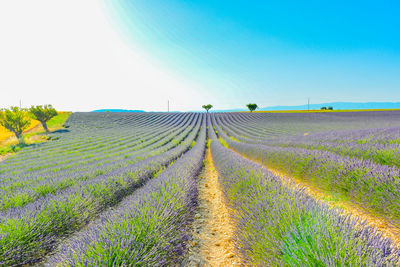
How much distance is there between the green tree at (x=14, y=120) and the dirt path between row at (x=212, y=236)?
Result: 27.0m

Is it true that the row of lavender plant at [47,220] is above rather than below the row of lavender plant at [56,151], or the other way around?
above

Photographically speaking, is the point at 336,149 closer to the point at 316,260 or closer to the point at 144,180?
the point at 316,260

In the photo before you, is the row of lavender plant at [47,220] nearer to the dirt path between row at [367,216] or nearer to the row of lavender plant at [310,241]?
the row of lavender plant at [310,241]

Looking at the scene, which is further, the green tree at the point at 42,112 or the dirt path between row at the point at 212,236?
the green tree at the point at 42,112

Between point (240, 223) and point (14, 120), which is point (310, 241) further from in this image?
point (14, 120)

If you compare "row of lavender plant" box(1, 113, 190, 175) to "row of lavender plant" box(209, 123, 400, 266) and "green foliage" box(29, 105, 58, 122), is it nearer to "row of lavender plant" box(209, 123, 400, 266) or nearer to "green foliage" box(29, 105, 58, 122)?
"row of lavender plant" box(209, 123, 400, 266)

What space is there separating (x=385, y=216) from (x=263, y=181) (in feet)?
6.37

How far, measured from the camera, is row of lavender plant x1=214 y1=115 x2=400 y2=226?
97.9 inches

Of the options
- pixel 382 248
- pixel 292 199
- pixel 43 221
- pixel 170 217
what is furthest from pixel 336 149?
pixel 43 221

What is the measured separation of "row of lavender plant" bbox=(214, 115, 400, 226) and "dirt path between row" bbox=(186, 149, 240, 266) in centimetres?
244

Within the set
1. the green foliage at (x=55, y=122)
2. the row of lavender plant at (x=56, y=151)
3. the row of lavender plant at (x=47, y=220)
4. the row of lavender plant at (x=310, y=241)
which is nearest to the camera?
the row of lavender plant at (x=310, y=241)

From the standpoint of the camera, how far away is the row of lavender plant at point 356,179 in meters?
2.49

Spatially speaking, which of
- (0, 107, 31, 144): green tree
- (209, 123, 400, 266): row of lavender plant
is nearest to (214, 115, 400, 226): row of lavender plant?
(209, 123, 400, 266): row of lavender plant

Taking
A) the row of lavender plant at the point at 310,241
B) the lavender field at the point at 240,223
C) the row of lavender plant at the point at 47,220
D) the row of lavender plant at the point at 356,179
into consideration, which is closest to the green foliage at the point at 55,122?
the lavender field at the point at 240,223
